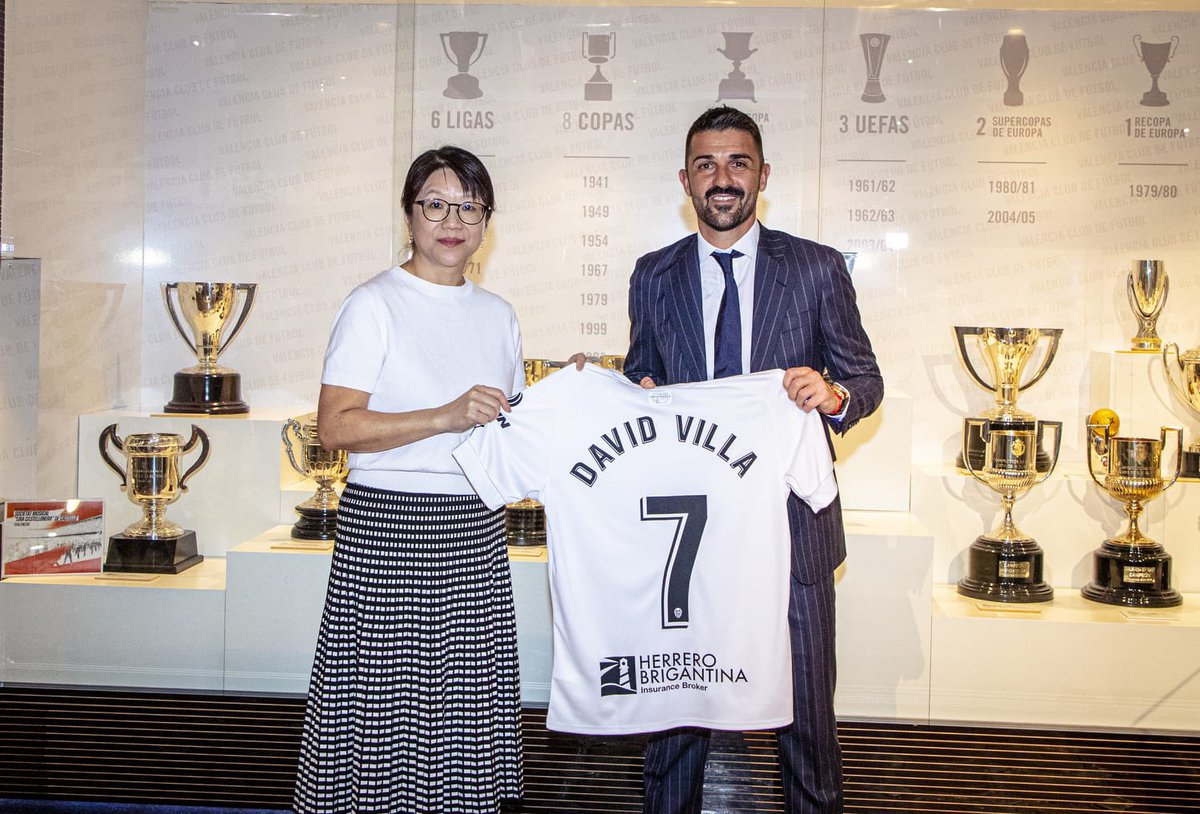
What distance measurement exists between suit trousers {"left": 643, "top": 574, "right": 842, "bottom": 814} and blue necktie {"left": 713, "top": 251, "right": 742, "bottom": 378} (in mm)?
450

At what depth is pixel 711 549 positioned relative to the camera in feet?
6.76

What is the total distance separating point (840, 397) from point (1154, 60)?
2710mm

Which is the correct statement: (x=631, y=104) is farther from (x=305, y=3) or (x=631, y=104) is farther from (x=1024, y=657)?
(x=1024, y=657)

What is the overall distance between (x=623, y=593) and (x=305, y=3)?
3.01m

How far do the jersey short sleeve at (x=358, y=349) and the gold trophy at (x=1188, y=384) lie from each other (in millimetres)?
2760

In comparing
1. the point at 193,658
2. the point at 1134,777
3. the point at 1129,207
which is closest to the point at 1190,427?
the point at 1129,207

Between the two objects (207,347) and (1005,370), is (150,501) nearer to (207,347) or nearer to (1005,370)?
(207,347)

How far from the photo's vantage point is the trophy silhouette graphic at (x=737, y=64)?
12.6ft

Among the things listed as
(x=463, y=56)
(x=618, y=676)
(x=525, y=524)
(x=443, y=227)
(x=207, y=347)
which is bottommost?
(x=618, y=676)

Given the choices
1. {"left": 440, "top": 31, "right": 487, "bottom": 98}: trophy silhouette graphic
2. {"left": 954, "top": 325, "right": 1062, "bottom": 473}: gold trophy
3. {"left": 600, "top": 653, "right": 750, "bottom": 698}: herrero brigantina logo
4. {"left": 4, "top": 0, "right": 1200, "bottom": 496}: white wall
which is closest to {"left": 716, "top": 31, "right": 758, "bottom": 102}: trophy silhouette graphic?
{"left": 4, "top": 0, "right": 1200, "bottom": 496}: white wall

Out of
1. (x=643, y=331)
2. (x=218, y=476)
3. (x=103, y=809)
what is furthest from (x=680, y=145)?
(x=103, y=809)

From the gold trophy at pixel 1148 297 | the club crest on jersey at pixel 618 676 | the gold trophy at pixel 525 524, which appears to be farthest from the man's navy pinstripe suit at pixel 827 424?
the gold trophy at pixel 1148 297

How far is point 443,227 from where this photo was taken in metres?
1.99

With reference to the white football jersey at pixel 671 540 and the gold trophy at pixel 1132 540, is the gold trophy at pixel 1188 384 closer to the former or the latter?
the gold trophy at pixel 1132 540
